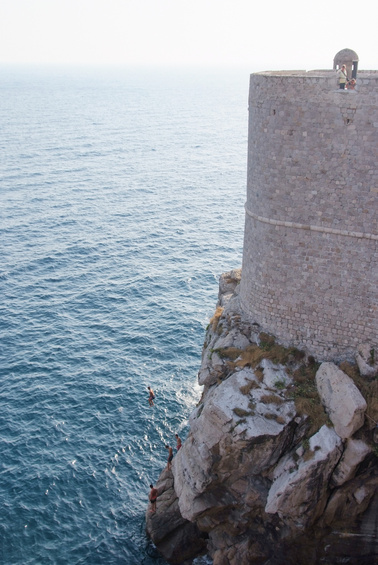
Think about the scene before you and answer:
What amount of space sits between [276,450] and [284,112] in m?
15.8

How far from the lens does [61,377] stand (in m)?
47.3

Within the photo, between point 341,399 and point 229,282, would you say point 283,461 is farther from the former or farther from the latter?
point 229,282

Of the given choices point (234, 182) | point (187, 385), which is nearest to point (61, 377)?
point (187, 385)

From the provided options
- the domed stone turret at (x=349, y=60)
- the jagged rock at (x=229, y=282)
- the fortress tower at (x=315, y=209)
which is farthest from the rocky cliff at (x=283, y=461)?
the domed stone turret at (x=349, y=60)

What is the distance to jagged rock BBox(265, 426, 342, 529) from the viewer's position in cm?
2792

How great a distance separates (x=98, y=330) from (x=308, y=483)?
29104mm

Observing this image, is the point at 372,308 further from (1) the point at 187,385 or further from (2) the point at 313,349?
(1) the point at 187,385

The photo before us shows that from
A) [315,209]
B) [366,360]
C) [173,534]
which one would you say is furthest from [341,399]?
[173,534]

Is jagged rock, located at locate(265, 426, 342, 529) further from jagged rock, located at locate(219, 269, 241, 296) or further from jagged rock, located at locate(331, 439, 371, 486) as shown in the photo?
jagged rock, located at locate(219, 269, 241, 296)

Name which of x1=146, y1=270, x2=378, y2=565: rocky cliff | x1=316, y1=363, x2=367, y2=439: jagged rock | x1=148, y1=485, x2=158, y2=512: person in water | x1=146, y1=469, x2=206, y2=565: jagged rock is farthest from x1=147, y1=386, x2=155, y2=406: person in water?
x1=316, y1=363, x2=367, y2=439: jagged rock

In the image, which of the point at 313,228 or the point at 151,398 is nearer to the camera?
the point at 313,228

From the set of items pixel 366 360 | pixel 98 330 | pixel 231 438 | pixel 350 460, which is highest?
pixel 366 360

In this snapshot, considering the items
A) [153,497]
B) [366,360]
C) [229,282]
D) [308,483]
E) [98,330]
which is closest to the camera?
[308,483]

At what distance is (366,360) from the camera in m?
29.8
